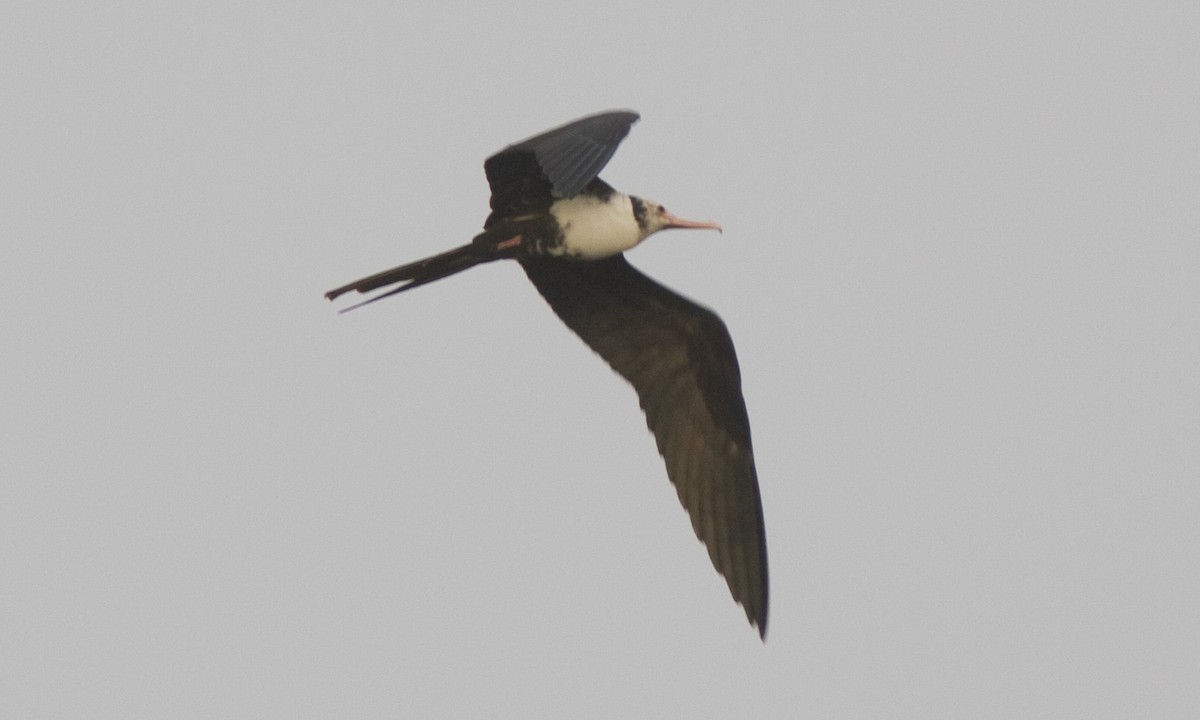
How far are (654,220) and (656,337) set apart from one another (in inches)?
23.9

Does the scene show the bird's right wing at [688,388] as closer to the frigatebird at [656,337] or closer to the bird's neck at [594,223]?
the frigatebird at [656,337]

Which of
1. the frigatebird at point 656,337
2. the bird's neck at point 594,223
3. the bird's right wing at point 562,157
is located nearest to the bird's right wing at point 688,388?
the frigatebird at point 656,337

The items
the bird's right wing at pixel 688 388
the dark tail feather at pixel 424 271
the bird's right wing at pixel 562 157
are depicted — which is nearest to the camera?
the bird's right wing at pixel 562 157

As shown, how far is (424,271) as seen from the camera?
24.8 ft

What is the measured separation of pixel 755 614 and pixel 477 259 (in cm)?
191

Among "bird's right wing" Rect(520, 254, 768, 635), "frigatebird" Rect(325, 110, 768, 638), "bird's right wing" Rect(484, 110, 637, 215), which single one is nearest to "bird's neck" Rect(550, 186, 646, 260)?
"frigatebird" Rect(325, 110, 768, 638)

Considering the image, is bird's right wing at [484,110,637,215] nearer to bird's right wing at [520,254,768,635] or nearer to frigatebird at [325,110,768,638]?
frigatebird at [325,110,768,638]

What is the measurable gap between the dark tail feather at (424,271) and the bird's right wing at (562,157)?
0.28m

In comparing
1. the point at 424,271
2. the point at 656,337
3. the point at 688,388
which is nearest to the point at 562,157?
the point at 424,271

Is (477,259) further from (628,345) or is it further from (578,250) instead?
(628,345)

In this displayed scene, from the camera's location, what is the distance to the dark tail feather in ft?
24.5

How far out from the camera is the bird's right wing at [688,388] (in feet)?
27.1

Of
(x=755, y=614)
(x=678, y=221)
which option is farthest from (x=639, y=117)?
(x=755, y=614)

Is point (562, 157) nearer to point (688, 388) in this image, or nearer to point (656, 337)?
point (656, 337)
